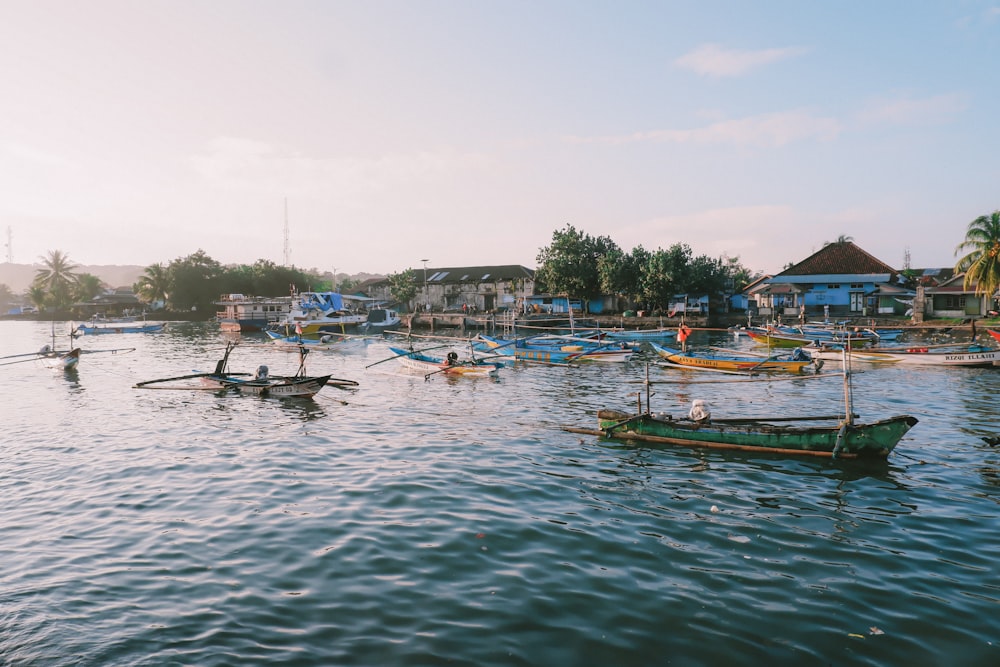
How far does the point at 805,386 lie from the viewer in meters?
27.0

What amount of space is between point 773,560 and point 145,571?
10.2 meters

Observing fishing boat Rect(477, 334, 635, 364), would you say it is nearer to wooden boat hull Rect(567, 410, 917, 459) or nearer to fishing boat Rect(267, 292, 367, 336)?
wooden boat hull Rect(567, 410, 917, 459)

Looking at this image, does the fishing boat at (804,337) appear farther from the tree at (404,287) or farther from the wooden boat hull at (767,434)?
the tree at (404,287)

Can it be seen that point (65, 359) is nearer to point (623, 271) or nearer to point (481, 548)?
point (481, 548)

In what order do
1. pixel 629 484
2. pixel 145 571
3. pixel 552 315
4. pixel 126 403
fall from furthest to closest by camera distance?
1. pixel 552 315
2. pixel 126 403
3. pixel 629 484
4. pixel 145 571

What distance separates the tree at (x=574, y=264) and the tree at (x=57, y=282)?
329 feet

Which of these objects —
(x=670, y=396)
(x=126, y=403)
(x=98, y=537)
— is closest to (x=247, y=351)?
(x=126, y=403)

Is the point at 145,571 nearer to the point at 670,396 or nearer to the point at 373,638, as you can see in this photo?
the point at 373,638

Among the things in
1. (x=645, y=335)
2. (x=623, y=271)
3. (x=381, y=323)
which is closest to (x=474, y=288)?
(x=381, y=323)

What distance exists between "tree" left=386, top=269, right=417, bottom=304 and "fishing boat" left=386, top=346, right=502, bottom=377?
54.0 metres

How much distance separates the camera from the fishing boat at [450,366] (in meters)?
28.7

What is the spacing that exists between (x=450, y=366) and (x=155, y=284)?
9669cm

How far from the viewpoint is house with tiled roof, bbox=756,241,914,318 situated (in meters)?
60.9

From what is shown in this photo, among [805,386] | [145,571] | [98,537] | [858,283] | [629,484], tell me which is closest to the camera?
[145,571]
